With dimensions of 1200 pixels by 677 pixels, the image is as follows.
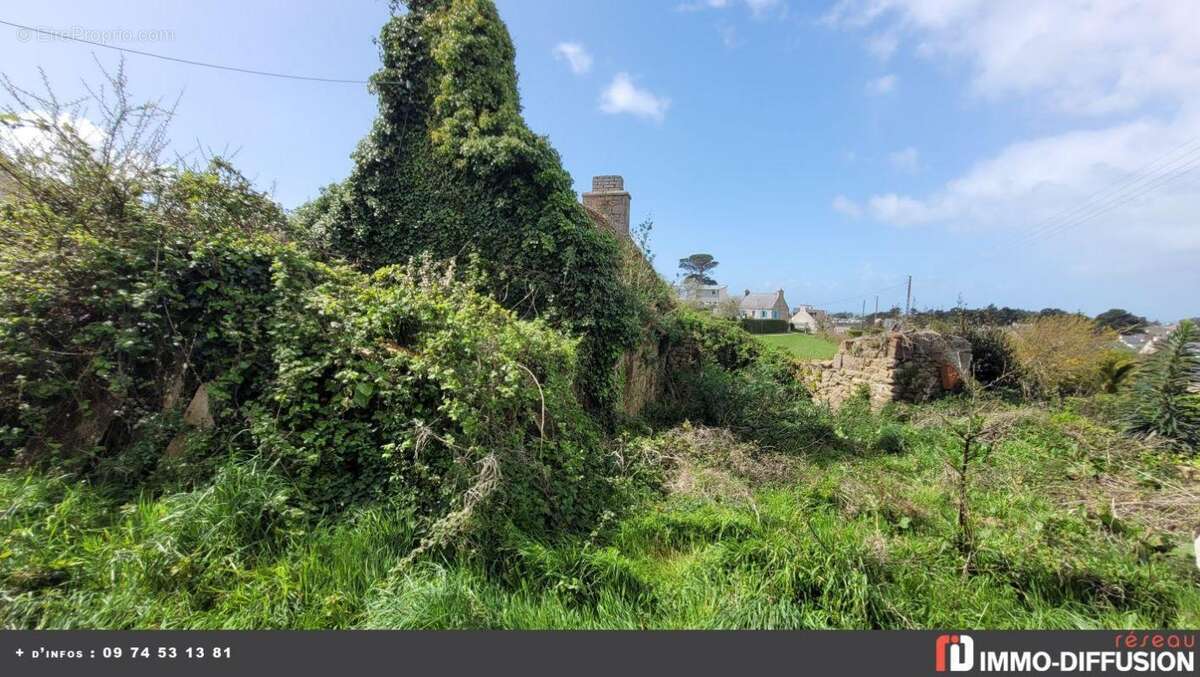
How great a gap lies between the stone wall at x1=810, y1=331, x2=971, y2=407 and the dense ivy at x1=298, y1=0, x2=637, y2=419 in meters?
6.45

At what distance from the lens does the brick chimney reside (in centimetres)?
1480

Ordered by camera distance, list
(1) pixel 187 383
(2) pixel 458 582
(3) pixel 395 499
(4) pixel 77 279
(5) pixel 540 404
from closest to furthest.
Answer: (2) pixel 458 582
(3) pixel 395 499
(4) pixel 77 279
(1) pixel 187 383
(5) pixel 540 404

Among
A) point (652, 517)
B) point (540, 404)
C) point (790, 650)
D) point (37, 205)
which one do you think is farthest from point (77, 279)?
point (790, 650)

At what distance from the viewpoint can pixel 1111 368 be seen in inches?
403

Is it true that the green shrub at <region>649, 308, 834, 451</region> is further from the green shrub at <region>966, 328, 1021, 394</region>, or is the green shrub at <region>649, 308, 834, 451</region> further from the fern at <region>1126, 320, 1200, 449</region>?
the green shrub at <region>966, 328, 1021, 394</region>

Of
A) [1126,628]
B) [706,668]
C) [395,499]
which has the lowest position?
[706,668]

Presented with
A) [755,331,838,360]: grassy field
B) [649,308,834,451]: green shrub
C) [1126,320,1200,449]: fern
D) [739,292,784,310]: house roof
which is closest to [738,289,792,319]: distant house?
[739,292,784,310]: house roof

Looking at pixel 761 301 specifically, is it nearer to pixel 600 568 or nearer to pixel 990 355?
pixel 990 355

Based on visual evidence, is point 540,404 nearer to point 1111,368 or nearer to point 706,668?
point 706,668

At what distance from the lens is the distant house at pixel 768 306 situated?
224ft

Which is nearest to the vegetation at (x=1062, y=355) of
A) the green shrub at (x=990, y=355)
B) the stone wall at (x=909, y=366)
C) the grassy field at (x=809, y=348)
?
the green shrub at (x=990, y=355)

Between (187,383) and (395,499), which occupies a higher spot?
(187,383)

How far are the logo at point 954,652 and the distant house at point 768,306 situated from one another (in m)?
68.0

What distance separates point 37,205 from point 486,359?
14.9 feet
